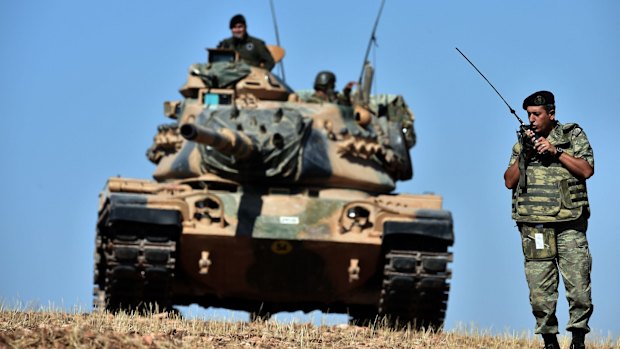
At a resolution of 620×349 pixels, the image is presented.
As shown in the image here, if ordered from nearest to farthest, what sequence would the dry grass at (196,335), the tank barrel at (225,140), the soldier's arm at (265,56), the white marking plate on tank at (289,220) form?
the dry grass at (196,335) → the tank barrel at (225,140) → the white marking plate on tank at (289,220) → the soldier's arm at (265,56)

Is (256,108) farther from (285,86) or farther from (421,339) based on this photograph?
(421,339)

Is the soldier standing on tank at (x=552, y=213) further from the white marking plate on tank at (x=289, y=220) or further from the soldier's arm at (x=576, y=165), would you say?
the white marking plate on tank at (x=289, y=220)

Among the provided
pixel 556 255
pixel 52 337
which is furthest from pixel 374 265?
pixel 52 337

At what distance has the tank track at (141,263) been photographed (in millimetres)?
15867

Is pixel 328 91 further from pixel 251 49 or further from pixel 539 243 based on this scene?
pixel 539 243

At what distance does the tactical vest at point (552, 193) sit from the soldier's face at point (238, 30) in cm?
948

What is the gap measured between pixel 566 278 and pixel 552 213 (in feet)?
1.65

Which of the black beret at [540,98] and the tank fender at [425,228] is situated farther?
the tank fender at [425,228]

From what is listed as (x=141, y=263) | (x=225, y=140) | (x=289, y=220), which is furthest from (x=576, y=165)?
(x=141, y=263)

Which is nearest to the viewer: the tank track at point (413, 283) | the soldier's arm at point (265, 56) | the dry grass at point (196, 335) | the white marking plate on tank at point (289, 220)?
the dry grass at point (196, 335)

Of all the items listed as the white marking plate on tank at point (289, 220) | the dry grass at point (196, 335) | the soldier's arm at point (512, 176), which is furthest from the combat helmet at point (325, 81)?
the soldier's arm at point (512, 176)

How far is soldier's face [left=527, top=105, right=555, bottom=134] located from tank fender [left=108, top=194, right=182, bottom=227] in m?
6.40

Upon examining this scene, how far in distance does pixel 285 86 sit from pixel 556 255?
9.12 metres

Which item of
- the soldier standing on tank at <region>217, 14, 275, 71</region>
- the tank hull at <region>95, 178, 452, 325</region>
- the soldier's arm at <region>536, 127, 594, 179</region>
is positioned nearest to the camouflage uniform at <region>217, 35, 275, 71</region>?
the soldier standing on tank at <region>217, 14, 275, 71</region>
